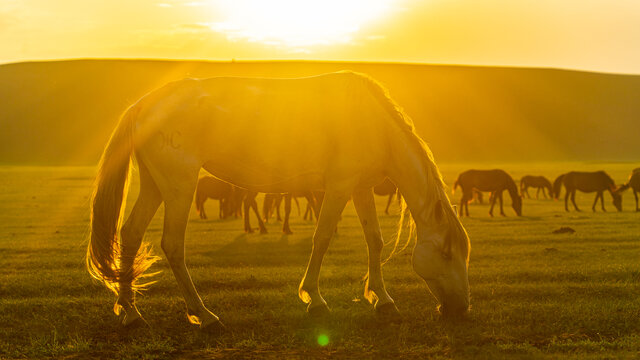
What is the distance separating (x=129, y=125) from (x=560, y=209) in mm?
24170

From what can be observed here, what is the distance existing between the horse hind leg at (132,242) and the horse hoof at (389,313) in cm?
270

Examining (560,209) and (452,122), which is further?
(452,122)

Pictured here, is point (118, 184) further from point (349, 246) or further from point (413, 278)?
point (349, 246)

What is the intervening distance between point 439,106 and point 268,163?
11376 cm

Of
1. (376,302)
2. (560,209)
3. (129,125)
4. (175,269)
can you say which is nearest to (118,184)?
(129,125)

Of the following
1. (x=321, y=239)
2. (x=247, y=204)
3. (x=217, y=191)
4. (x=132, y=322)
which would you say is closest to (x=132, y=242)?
(x=132, y=322)

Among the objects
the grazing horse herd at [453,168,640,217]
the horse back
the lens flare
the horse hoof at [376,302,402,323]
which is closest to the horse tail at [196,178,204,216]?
the grazing horse herd at [453,168,640,217]

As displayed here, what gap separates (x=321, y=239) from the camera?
7.22 metres

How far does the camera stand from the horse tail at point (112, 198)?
6859mm

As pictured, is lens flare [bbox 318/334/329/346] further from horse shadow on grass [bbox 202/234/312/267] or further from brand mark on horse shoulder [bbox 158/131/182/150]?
horse shadow on grass [bbox 202/234/312/267]

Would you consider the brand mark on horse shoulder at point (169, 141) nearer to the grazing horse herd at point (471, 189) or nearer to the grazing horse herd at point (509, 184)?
the grazing horse herd at point (471, 189)

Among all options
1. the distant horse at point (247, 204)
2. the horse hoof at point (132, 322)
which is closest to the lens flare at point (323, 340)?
the horse hoof at point (132, 322)

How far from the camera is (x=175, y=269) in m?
6.80

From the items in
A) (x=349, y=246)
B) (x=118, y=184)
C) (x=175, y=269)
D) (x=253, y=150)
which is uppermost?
(x=253, y=150)
